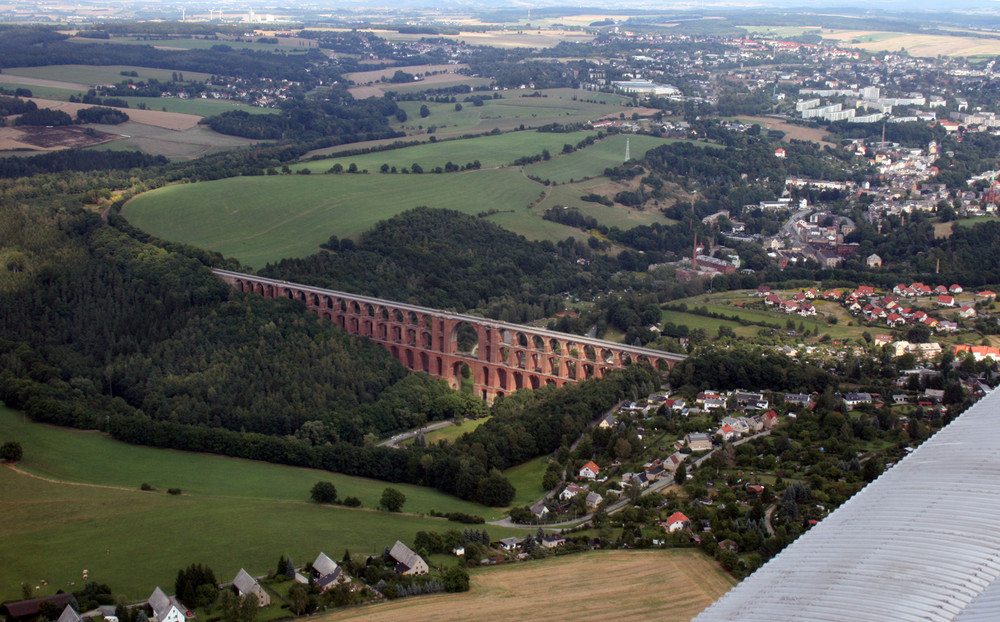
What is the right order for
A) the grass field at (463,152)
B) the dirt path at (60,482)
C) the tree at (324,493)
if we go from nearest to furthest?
the tree at (324,493) → the dirt path at (60,482) → the grass field at (463,152)

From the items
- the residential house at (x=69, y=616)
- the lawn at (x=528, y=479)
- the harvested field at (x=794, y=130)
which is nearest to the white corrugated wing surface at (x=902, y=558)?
the residential house at (x=69, y=616)

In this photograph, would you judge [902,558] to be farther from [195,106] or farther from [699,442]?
[195,106]

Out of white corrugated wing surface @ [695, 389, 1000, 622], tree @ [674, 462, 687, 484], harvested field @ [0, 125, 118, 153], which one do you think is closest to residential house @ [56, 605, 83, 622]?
white corrugated wing surface @ [695, 389, 1000, 622]

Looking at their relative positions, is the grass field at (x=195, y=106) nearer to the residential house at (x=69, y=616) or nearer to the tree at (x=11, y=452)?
the tree at (x=11, y=452)

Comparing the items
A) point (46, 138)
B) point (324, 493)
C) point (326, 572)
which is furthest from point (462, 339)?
point (46, 138)

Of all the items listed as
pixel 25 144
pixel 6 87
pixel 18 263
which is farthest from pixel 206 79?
pixel 18 263

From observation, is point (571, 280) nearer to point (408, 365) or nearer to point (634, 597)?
point (408, 365)
